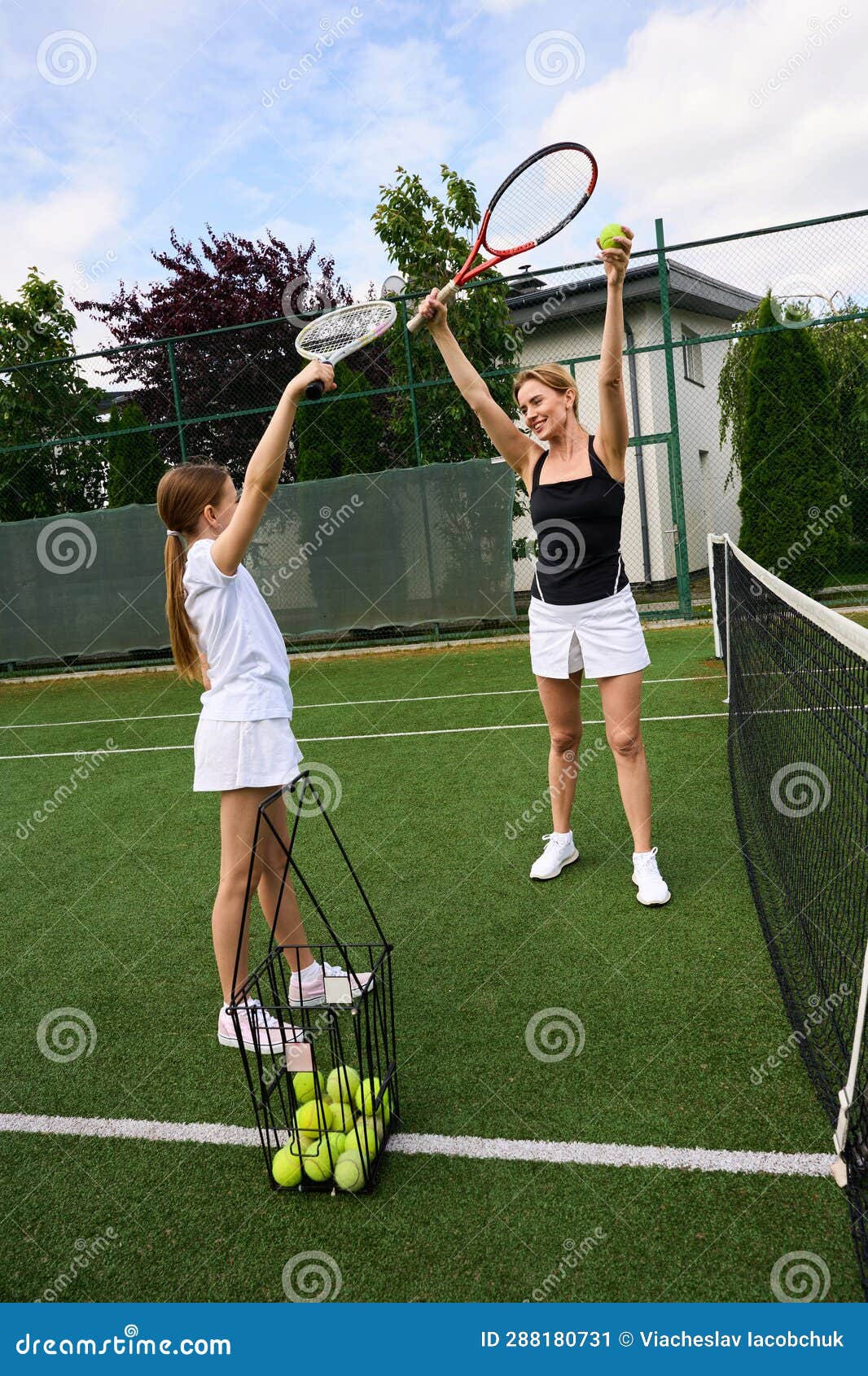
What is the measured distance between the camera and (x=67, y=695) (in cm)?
1188

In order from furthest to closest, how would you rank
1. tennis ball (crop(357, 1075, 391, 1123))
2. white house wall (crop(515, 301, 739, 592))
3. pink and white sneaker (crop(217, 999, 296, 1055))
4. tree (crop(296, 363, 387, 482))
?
1. white house wall (crop(515, 301, 739, 592))
2. tree (crop(296, 363, 387, 482))
3. pink and white sneaker (crop(217, 999, 296, 1055))
4. tennis ball (crop(357, 1075, 391, 1123))

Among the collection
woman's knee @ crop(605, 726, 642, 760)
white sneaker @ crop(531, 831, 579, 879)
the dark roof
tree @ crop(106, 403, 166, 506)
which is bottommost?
white sneaker @ crop(531, 831, 579, 879)

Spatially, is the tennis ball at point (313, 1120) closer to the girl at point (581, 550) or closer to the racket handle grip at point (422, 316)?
the girl at point (581, 550)

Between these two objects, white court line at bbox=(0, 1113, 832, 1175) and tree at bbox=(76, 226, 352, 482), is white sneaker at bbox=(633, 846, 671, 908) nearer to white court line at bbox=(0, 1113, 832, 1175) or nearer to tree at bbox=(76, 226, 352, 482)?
white court line at bbox=(0, 1113, 832, 1175)

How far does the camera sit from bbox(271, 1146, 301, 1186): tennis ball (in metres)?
2.41

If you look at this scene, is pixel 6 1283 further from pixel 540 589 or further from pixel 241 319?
pixel 241 319

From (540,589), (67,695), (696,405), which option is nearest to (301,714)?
(67,695)

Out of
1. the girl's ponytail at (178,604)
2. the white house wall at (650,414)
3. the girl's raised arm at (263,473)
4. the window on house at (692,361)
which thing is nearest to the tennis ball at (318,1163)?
the girl's ponytail at (178,604)

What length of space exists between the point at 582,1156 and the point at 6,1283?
54.3 inches

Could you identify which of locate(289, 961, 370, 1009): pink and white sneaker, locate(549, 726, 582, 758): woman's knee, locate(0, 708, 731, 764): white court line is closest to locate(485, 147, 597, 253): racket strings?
locate(549, 726, 582, 758): woman's knee

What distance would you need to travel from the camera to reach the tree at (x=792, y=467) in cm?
1177

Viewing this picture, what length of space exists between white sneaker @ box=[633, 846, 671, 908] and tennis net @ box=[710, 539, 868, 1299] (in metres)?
0.37

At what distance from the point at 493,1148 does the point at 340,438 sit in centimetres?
1135

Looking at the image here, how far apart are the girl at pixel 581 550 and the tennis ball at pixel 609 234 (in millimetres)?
347
